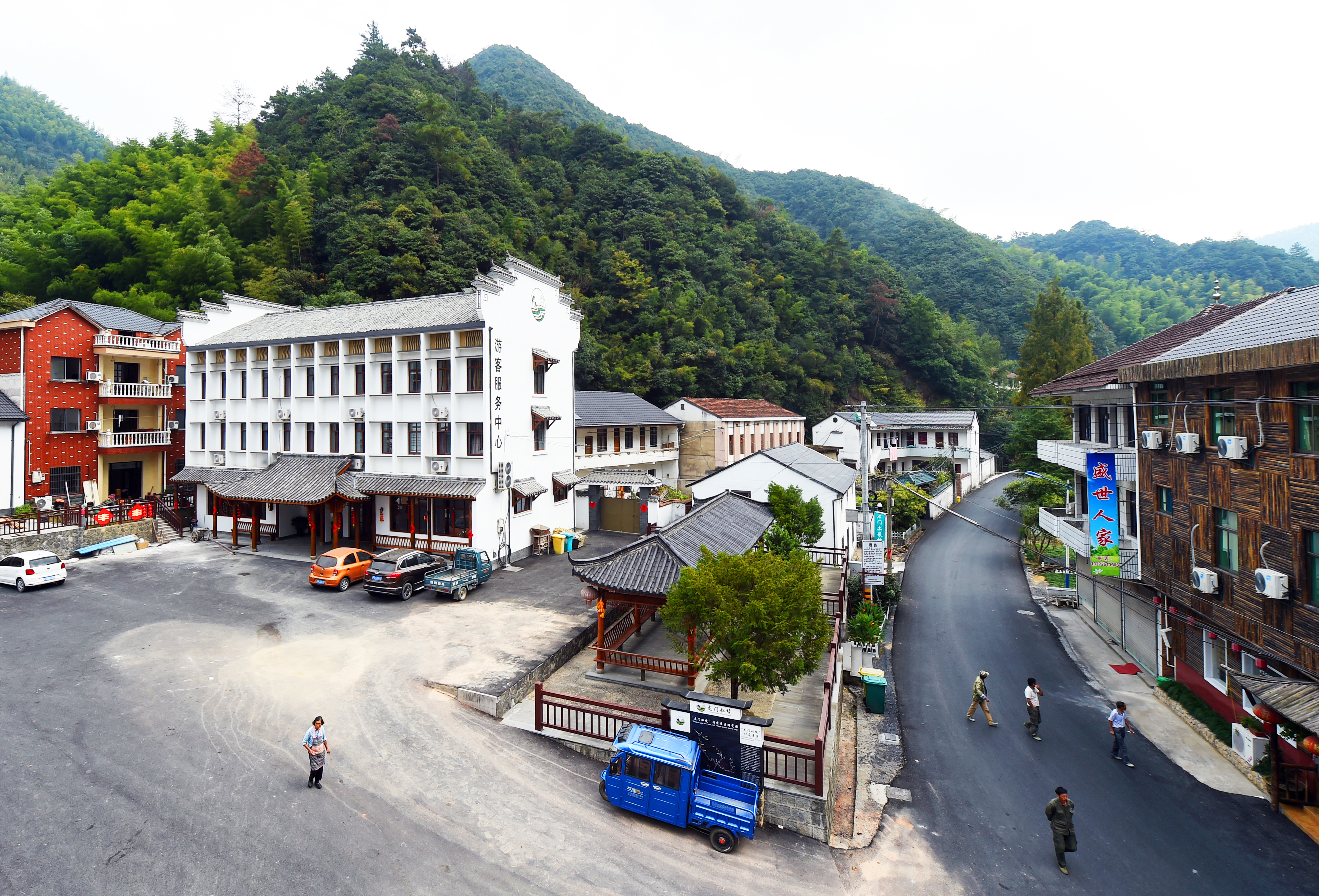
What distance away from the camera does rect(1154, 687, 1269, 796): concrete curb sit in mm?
11680

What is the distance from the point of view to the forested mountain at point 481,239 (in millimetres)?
40562

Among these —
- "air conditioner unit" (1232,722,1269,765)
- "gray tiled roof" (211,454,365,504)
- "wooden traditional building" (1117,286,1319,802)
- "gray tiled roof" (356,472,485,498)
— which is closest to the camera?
"wooden traditional building" (1117,286,1319,802)

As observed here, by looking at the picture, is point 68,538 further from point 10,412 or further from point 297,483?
point 297,483

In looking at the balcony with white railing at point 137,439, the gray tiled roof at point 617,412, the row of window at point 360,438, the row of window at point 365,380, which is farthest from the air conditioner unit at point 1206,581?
the balcony with white railing at point 137,439

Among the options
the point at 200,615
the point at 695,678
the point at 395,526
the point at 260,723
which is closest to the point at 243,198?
the point at 395,526

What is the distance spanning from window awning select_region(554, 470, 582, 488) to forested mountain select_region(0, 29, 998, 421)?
2156cm

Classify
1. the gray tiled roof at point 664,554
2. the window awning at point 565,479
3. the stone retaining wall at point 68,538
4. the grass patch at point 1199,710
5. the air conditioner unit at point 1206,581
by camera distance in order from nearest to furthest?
the air conditioner unit at point 1206,581
the grass patch at point 1199,710
the gray tiled roof at point 664,554
the stone retaining wall at point 68,538
the window awning at point 565,479

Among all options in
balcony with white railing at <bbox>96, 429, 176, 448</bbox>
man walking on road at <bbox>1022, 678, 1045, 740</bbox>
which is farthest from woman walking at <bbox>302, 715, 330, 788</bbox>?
balcony with white railing at <bbox>96, 429, 176, 448</bbox>

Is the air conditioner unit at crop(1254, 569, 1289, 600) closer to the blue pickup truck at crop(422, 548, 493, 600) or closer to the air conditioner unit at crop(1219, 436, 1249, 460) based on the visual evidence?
the air conditioner unit at crop(1219, 436, 1249, 460)

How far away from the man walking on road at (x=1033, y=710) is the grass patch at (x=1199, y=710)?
12.0ft

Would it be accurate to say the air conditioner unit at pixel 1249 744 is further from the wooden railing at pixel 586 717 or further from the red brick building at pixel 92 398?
the red brick building at pixel 92 398

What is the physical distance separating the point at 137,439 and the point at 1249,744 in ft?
141

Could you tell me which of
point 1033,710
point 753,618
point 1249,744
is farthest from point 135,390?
point 1249,744

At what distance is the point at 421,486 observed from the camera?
2359cm
